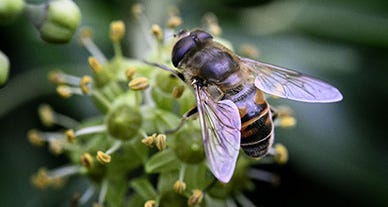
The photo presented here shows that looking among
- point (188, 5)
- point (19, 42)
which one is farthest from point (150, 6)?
point (19, 42)

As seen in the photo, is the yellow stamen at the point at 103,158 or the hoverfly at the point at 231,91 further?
Result: the yellow stamen at the point at 103,158

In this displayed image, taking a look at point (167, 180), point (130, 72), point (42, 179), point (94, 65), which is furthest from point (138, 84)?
point (42, 179)

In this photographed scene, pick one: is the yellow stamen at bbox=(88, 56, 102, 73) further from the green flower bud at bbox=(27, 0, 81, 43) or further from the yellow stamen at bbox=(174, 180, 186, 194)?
the yellow stamen at bbox=(174, 180, 186, 194)

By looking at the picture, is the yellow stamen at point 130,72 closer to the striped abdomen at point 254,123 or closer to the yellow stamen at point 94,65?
the yellow stamen at point 94,65

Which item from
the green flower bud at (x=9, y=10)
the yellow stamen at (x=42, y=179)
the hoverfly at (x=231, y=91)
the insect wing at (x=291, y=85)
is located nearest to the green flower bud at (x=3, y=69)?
the green flower bud at (x=9, y=10)

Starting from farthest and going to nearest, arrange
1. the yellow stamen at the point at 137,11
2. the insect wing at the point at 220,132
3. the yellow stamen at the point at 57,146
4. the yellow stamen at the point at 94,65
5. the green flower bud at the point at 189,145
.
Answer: the yellow stamen at the point at 137,11 < the yellow stamen at the point at 57,146 < the yellow stamen at the point at 94,65 < the green flower bud at the point at 189,145 < the insect wing at the point at 220,132

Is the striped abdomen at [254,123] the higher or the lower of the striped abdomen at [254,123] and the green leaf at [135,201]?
the higher

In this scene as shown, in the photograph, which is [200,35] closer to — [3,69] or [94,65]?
[94,65]
